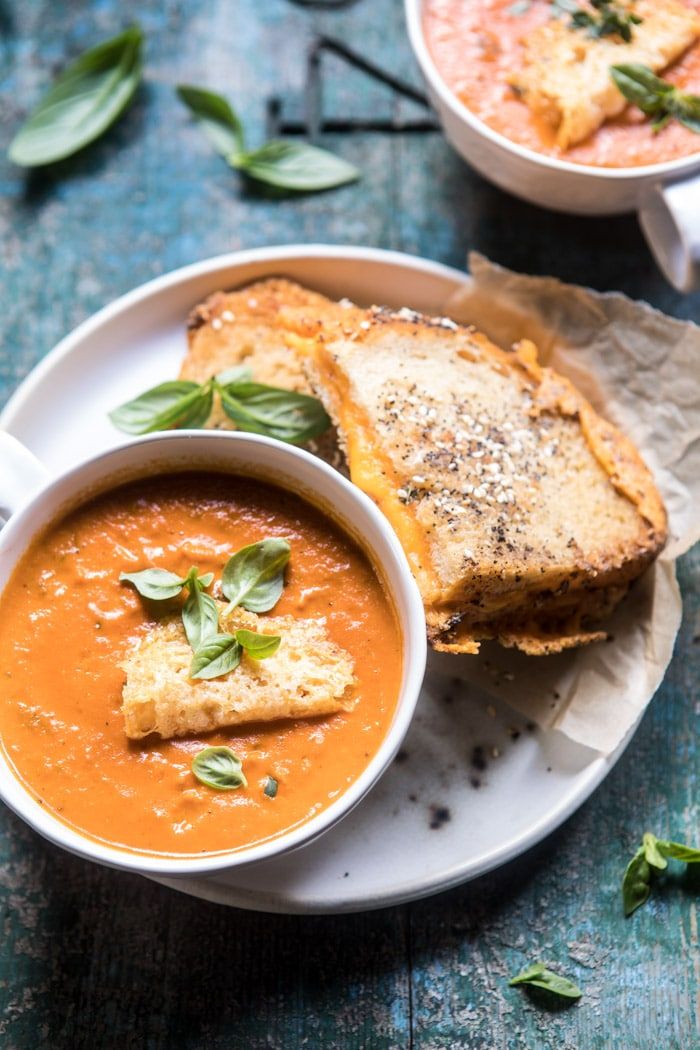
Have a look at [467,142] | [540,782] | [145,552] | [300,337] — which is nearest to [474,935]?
[540,782]

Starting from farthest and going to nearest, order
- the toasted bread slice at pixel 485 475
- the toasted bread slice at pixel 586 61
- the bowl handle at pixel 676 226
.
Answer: the toasted bread slice at pixel 586 61, the bowl handle at pixel 676 226, the toasted bread slice at pixel 485 475

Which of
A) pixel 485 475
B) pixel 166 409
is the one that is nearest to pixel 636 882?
pixel 485 475

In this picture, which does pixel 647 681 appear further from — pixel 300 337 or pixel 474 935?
pixel 300 337

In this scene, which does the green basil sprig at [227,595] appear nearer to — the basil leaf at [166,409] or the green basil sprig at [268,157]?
the basil leaf at [166,409]

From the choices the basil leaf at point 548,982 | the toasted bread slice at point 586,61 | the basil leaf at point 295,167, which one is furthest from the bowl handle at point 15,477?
the basil leaf at point 548,982

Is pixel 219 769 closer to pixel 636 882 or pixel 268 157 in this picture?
A: pixel 636 882

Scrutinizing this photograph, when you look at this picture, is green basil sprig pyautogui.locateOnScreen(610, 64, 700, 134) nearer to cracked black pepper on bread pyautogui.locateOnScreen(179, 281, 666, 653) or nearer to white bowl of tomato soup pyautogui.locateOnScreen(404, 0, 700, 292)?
white bowl of tomato soup pyautogui.locateOnScreen(404, 0, 700, 292)
